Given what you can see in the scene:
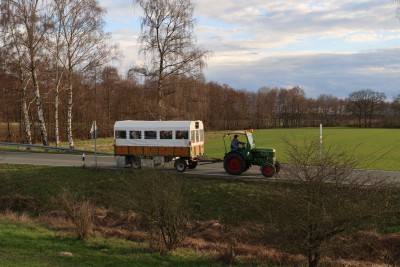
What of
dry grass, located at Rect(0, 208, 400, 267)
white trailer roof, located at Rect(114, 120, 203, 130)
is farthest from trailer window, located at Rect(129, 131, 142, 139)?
dry grass, located at Rect(0, 208, 400, 267)

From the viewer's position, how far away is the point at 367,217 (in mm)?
9227

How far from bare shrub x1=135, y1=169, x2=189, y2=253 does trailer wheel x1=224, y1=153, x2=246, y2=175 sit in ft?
26.0

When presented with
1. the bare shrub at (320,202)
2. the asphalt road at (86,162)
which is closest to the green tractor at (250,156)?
the asphalt road at (86,162)

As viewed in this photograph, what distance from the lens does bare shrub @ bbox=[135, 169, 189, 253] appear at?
38.9 ft

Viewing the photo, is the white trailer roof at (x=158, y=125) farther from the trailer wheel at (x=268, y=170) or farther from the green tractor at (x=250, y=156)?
the trailer wheel at (x=268, y=170)

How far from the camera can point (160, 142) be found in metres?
21.7

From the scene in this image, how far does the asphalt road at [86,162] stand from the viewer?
21703 millimetres

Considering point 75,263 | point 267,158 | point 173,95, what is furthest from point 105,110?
point 75,263

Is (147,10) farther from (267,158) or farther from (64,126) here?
(64,126)

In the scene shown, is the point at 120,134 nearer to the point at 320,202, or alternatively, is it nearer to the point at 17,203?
the point at 17,203

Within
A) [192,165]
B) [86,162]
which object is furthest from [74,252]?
[86,162]

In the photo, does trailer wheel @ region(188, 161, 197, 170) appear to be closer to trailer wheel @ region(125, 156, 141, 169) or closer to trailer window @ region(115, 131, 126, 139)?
trailer wheel @ region(125, 156, 141, 169)

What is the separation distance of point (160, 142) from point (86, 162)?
286 inches

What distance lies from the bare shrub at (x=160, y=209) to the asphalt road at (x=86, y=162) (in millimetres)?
8516
